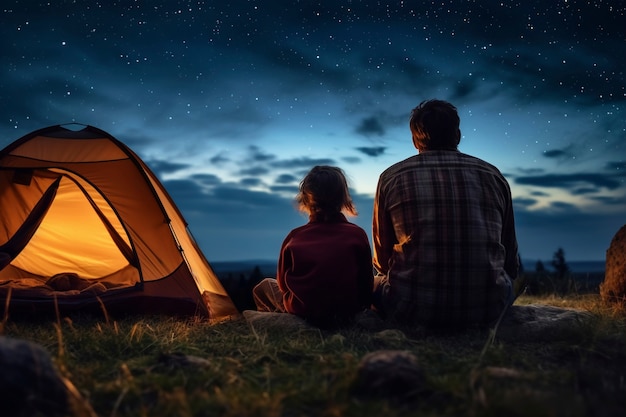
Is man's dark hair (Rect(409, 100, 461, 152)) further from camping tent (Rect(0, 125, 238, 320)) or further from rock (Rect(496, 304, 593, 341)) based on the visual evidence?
camping tent (Rect(0, 125, 238, 320))

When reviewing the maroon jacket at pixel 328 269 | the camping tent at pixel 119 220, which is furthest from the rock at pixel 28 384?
the camping tent at pixel 119 220

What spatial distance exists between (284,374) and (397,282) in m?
1.68

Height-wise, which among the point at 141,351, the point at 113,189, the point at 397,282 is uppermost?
the point at 113,189

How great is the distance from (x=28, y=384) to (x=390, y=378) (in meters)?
1.62

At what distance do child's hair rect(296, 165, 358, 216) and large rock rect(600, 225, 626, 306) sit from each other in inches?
144

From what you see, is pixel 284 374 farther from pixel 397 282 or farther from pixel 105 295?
pixel 105 295

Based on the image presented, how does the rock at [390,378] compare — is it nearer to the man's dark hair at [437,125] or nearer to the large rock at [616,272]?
the man's dark hair at [437,125]

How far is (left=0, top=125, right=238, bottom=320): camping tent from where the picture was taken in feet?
18.1

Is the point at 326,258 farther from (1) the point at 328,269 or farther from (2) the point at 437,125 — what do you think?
(2) the point at 437,125

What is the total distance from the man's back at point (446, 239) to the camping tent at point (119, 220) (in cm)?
229

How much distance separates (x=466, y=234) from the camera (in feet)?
14.1

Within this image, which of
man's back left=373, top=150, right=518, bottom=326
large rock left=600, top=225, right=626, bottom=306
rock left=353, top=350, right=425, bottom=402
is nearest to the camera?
rock left=353, top=350, right=425, bottom=402

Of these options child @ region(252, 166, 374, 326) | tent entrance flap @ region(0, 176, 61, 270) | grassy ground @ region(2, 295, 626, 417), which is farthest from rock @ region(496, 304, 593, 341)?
tent entrance flap @ region(0, 176, 61, 270)

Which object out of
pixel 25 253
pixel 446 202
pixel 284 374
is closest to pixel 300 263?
pixel 446 202
